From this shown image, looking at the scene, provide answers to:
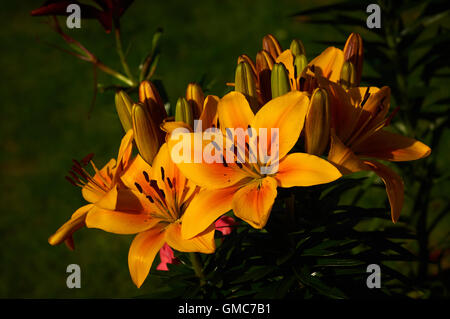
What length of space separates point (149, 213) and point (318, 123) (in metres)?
0.29

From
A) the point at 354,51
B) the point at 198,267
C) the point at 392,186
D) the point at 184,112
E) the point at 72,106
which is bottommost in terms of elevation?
the point at 198,267

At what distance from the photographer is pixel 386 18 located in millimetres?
1248

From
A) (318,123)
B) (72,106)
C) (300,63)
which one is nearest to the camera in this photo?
(318,123)

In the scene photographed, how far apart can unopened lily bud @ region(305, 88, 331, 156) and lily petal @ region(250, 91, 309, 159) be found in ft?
0.05

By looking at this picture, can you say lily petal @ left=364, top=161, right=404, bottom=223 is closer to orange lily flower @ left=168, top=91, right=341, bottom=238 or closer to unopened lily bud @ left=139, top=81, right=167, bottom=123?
orange lily flower @ left=168, top=91, right=341, bottom=238

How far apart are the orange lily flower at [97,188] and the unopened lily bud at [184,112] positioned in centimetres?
9

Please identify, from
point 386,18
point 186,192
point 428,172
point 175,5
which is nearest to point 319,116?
point 186,192

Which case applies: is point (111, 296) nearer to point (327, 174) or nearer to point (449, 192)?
point (449, 192)

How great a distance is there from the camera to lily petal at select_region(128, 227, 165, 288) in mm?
692

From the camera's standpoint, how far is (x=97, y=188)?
2.60ft

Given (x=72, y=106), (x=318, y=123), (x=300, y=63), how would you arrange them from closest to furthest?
(x=318, y=123) → (x=300, y=63) → (x=72, y=106)

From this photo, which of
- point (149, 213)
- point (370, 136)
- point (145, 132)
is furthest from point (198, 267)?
point (370, 136)

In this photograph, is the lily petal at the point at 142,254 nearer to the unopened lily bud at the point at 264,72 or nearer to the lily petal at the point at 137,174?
the lily petal at the point at 137,174

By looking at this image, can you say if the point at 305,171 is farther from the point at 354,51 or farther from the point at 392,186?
the point at 354,51
